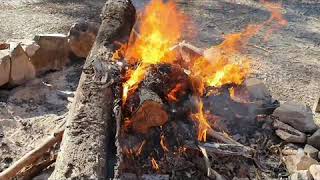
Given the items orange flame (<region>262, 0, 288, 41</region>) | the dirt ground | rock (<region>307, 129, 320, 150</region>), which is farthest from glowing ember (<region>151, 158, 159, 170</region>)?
orange flame (<region>262, 0, 288, 41</region>)

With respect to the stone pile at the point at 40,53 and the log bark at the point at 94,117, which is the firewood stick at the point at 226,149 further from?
the stone pile at the point at 40,53

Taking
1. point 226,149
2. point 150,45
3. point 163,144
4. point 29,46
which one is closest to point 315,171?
point 226,149

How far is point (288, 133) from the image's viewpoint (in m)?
4.58

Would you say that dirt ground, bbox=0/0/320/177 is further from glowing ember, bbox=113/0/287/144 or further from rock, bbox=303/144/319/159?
rock, bbox=303/144/319/159

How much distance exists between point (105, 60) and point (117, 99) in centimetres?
56

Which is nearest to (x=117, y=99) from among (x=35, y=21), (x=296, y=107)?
(x=296, y=107)

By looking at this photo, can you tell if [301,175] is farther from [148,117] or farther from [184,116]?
[148,117]

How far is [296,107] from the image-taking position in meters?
4.84

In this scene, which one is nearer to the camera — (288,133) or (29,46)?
(288,133)

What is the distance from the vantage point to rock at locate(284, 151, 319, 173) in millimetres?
4137

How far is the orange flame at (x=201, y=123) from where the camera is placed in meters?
4.20

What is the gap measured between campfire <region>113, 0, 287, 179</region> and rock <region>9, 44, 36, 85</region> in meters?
1.30

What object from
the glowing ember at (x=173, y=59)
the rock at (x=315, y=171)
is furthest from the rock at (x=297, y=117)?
the rock at (x=315, y=171)

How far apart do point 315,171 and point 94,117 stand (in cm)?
208
